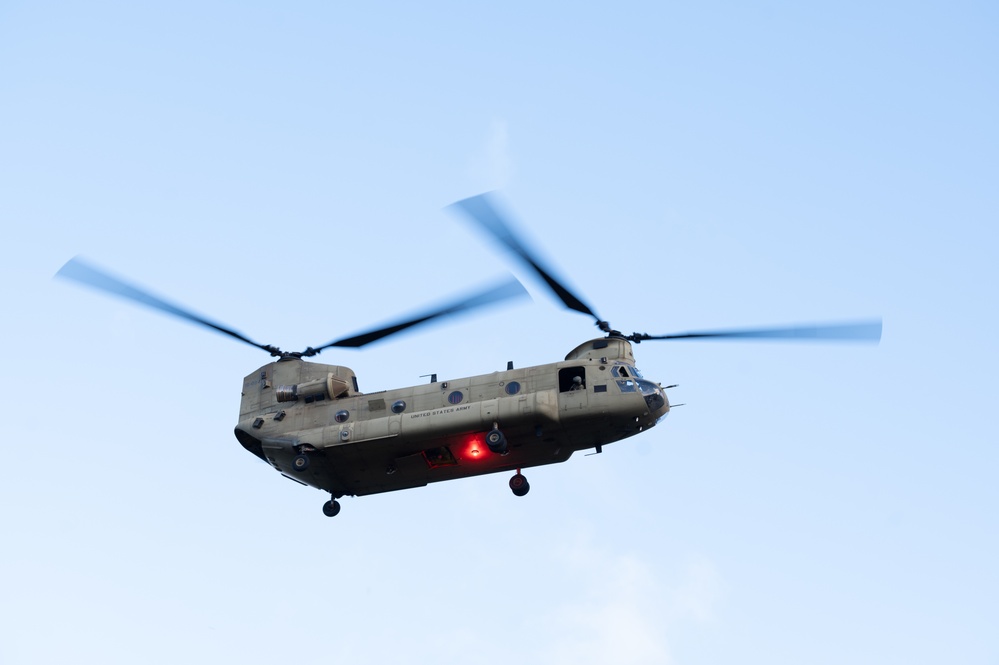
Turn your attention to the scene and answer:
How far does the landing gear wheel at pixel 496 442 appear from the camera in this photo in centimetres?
3306

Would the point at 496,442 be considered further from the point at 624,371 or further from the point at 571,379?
the point at 624,371

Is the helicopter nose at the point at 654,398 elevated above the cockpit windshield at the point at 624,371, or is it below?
below

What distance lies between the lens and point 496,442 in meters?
33.1

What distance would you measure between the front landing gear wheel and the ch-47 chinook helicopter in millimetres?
30

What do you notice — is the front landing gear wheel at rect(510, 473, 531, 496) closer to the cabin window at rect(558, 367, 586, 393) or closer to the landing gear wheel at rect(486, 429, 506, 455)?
the landing gear wheel at rect(486, 429, 506, 455)

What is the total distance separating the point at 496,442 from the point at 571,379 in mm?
2987

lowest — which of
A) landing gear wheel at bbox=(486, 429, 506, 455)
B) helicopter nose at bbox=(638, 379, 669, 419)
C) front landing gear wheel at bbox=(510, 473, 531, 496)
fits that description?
front landing gear wheel at bbox=(510, 473, 531, 496)

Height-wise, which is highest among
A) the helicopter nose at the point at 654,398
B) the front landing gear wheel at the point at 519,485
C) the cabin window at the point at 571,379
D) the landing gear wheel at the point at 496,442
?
the cabin window at the point at 571,379

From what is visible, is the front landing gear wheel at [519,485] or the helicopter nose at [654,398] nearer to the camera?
the helicopter nose at [654,398]

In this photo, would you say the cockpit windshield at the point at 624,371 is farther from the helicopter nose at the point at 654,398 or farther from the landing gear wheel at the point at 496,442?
the landing gear wheel at the point at 496,442

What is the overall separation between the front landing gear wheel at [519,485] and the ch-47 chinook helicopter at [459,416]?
0.10 feet

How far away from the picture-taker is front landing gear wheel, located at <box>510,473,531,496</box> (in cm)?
3475

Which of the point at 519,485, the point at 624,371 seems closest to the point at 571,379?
the point at 624,371

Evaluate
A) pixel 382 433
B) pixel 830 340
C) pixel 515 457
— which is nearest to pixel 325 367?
A: pixel 382 433
